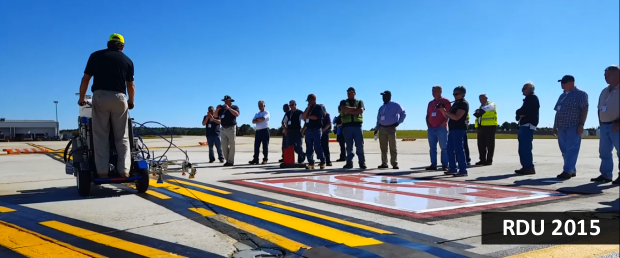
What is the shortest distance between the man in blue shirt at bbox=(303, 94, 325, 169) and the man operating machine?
5.12m

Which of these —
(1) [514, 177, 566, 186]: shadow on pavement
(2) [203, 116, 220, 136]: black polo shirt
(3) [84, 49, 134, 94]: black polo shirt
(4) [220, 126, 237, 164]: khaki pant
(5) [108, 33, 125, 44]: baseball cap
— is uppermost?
(5) [108, 33, 125, 44]: baseball cap

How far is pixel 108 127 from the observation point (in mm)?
5730

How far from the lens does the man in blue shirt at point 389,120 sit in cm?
997

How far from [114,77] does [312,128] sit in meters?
5.59

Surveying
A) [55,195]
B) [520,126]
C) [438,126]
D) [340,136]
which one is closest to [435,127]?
[438,126]

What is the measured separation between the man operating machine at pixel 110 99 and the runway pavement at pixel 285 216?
0.56 m

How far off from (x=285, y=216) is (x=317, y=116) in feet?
20.1

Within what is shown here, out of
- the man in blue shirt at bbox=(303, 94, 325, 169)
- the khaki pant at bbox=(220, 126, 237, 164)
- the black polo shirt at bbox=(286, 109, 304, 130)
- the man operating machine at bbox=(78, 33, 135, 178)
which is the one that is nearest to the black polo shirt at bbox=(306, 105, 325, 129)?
the man in blue shirt at bbox=(303, 94, 325, 169)

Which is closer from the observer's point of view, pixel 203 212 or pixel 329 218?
pixel 329 218

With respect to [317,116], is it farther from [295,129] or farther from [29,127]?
[29,127]

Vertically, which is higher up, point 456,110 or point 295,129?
point 456,110

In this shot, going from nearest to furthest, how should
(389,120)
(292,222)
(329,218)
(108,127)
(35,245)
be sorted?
(35,245)
(292,222)
(329,218)
(108,127)
(389,120)

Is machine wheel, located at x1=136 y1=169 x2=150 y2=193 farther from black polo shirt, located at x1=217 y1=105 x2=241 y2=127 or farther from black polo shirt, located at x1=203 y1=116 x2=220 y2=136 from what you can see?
black polo shirt, located at x1=203 y1=116 x2=220 y2=136

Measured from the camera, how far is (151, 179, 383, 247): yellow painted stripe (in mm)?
3438
